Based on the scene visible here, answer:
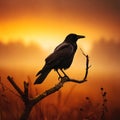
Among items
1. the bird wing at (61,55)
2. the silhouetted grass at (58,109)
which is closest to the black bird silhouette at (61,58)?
the bird wing at (61,55)

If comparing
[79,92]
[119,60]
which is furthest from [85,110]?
[119,60]

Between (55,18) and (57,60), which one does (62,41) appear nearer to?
(55,18)

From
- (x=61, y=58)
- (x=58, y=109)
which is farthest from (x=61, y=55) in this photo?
(x=58, y=109)

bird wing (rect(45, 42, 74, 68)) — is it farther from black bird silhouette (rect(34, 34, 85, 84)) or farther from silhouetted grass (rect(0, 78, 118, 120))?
silhouetted grass (rect(0, 78, 118, 120))

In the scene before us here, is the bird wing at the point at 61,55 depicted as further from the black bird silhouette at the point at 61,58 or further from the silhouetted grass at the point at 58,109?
the silhouetted grass at the point at 58,109

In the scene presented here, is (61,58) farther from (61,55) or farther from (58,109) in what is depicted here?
(58,109)

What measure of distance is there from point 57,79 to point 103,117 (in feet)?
1.21

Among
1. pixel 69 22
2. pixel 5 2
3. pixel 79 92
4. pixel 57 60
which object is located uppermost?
pixel 5 2

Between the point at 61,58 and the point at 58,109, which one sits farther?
the point at 58,109

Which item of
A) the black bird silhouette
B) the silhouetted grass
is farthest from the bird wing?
the silhouetted grass

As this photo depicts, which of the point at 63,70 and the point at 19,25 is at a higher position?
the point at 19,25

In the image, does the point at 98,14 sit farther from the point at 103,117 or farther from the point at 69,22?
the point at 103,117

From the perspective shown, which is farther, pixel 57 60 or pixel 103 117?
pixel 103 117

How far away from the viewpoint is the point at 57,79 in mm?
2893
